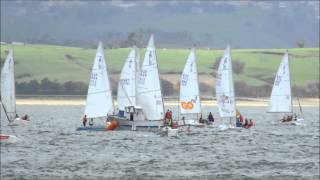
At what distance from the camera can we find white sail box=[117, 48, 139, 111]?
84562mm

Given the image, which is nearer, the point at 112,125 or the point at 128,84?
the point at 112,125

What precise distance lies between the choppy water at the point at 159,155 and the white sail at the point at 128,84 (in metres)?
2.86

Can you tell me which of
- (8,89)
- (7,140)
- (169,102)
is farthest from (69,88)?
(7,140)

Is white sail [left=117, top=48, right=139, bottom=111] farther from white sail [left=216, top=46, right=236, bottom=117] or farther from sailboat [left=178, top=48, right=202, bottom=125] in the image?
white sail [left=216, top=46, right=236, bottom=117]

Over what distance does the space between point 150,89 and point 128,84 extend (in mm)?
3253

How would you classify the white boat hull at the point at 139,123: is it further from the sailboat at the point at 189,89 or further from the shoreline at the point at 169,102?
the shoreline at the point at 169,102

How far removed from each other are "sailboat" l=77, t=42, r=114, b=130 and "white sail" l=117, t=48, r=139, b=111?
1.37m

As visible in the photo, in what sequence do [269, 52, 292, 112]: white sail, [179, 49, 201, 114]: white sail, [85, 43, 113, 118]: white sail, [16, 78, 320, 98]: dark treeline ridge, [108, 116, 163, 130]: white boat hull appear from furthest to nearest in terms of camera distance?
[16, 78, 320, 98]: dark treeline ridge, [269, 52, 292, 112]: white sail, [179, 49, 201, 114]: white sail, [85, 43, 113, 118]: white sail, [108, 116, 163, 130]: white boat hull

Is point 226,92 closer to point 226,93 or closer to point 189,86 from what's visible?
point 226,93

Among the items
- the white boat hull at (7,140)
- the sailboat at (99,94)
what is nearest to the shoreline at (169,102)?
the sailboat at (99,94)

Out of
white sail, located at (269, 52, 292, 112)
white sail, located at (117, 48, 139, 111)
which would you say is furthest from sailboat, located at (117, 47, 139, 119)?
white sail, located at (269, 52, 292, 112)

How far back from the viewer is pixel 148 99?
82688 mm

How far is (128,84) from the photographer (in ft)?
281

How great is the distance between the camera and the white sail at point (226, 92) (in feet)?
317
